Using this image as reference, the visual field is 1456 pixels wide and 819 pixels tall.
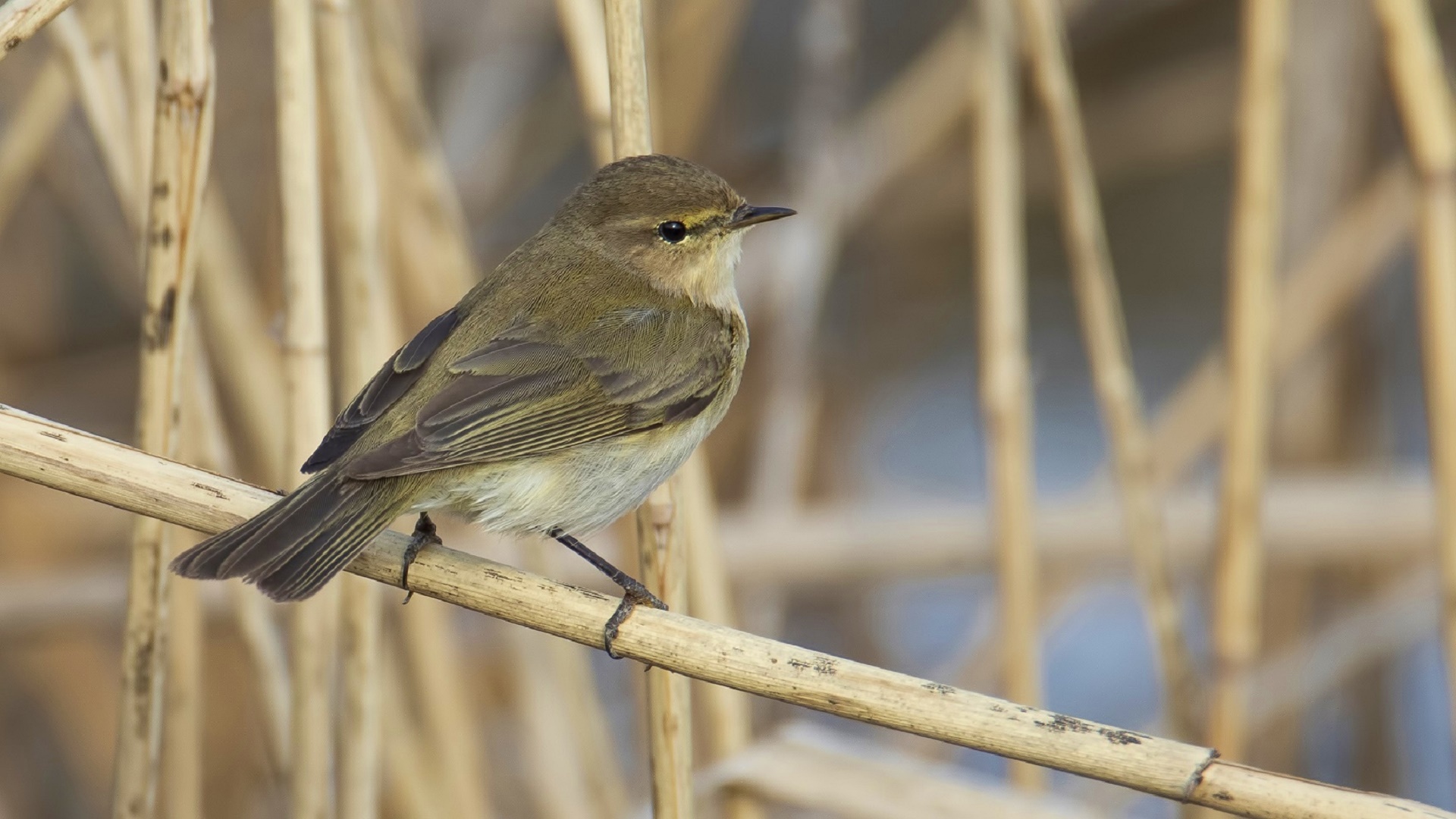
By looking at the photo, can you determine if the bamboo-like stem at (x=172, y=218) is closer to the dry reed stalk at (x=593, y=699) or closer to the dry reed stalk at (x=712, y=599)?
the dry reed stalk at (x=593, y=699)

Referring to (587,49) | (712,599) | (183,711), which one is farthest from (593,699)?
(587,49)

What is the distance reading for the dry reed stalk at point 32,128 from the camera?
130 inches

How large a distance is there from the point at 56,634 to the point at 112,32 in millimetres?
1956

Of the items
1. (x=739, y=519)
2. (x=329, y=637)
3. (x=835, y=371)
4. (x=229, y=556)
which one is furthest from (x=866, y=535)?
(x=229, y=556)

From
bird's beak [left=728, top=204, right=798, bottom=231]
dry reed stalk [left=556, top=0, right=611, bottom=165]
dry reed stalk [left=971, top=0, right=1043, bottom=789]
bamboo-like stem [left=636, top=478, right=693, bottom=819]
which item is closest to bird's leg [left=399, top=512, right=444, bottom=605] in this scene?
bamboo-like stem [left=636, top=478, right=693, bottom=819]

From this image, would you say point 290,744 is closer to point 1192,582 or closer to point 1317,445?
point 1317,445

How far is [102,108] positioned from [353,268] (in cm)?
58

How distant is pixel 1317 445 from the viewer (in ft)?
14.7

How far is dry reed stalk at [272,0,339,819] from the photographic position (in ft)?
7.56

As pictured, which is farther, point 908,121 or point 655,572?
point 908,121

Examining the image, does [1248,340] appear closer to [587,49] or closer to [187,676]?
[587,49]

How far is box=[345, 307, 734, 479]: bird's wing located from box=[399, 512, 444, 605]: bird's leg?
0.43 feet

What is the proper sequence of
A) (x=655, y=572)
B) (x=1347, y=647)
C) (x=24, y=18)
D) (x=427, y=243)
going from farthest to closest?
1. (x=1347, y=647)
2. (x=427, y=243)
3. (x=655, y=572)
4. (x=24, y=18)

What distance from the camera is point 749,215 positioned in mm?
2871
